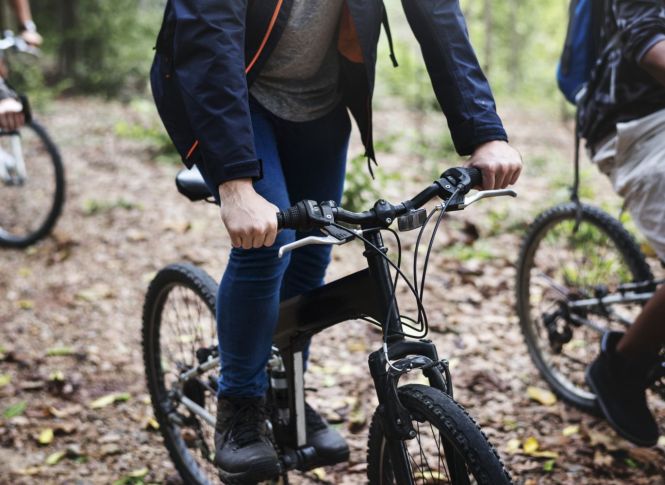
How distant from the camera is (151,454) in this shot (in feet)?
11.1

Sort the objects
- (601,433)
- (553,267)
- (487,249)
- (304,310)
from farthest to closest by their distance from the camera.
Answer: (487,249) → (553,267) → (601,433) → (304,310)

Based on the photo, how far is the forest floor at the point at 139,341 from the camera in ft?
10.6

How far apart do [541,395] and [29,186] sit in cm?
452

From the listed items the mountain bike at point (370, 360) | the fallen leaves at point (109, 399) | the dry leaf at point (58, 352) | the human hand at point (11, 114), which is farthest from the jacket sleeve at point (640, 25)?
the human hand at point (11, 114)

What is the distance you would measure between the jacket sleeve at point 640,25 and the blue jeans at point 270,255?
1093mm

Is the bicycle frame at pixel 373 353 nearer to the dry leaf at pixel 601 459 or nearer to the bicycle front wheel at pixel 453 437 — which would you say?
the bicycle front wheel at pixel 453 437

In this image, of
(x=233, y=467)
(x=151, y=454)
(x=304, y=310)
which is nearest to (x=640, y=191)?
(x=304, y=310)

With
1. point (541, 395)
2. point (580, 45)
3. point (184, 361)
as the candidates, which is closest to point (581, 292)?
point (541, 395)

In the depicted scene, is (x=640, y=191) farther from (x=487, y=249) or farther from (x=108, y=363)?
(x=108, y=363)

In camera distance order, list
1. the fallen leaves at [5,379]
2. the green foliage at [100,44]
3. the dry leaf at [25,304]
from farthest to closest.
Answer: the green foliage at [100,44]
the dry leaf at [25,304]
the fallen leaves at [5,379]

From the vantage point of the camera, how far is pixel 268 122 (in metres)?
2.30

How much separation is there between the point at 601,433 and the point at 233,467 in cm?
176

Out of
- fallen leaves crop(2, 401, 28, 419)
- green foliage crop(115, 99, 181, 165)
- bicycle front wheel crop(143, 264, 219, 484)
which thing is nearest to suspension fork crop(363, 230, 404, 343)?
bicycle front wheel crop(143, 264, 219, 484)

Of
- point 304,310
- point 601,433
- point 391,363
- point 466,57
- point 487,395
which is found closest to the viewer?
point 391,363
